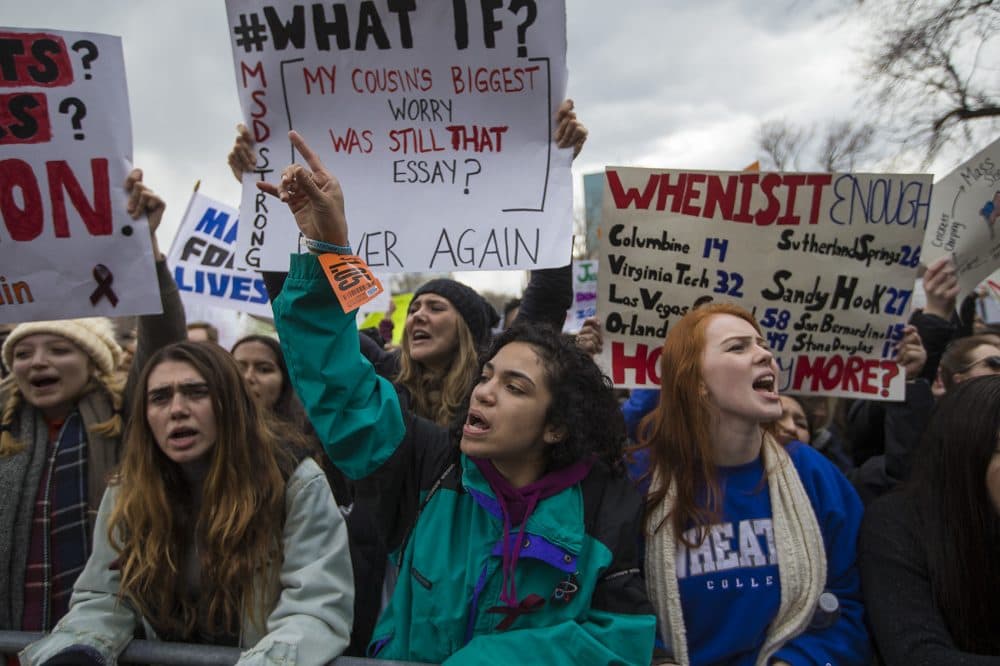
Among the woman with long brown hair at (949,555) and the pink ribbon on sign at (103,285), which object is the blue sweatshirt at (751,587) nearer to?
the woman with long brown hair at (949,555)

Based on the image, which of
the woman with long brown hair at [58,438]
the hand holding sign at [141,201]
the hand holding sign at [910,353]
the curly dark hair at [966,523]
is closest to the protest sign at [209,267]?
the woman with long brown hair at [58,438]

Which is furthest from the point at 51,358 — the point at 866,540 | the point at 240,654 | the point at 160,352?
the point at 866,540

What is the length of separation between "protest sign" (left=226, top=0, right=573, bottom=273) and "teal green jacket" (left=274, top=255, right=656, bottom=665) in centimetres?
88

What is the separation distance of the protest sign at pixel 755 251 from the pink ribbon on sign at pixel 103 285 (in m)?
1.96

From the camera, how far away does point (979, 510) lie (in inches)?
80.7

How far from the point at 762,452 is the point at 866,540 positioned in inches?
15.6

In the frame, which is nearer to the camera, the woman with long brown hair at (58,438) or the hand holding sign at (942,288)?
the woman with long brown hair at (58,438)

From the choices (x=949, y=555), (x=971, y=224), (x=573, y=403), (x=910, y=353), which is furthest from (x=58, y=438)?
(x=971, y=224)

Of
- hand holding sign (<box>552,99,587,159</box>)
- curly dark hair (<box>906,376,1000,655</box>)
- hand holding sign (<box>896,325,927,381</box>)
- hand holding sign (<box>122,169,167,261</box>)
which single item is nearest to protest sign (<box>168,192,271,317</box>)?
hand holding sign (<box>122,169,167,261</box>)

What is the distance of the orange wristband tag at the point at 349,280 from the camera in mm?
1825

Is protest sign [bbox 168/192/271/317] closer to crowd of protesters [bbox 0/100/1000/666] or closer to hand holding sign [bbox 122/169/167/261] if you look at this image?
hand holding sign [bbox 122/169/167/261]

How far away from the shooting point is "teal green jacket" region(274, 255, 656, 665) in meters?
1.83

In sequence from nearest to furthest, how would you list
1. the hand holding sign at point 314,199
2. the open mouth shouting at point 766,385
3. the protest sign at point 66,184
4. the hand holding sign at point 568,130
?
the hand holding sign at point 314,199
the open mouth shouting at point 766,385
the protest sign at point 66,184
the hand holding sign at point 568,130

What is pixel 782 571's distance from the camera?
2117 millimetres
